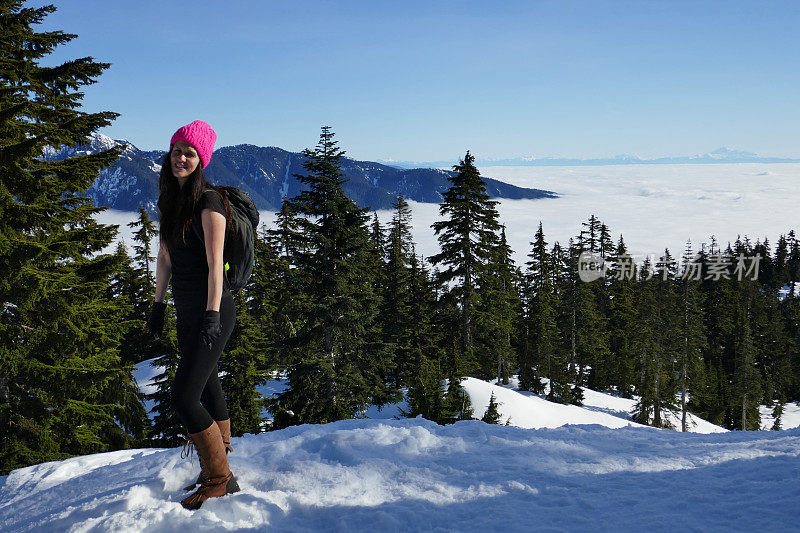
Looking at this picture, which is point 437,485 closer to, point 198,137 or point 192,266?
point 192,266

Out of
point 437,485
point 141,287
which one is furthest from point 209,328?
point 141,287

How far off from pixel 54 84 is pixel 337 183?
10.3 metres

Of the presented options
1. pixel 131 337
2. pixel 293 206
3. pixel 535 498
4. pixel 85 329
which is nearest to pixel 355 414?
pixel 293 206

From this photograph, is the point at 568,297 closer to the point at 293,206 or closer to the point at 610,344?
the point at 610,344

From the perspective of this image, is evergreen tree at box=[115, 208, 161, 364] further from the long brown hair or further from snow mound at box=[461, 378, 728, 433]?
the long brown hair

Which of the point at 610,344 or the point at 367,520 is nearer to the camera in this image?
the point at 367,520

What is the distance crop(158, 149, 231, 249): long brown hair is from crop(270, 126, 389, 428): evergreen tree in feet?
49.2

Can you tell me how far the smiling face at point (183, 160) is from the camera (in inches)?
125

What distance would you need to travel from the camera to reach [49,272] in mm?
8523

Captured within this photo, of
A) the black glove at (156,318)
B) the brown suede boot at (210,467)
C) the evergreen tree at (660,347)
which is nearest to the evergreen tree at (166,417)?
the black glove at (156,318)

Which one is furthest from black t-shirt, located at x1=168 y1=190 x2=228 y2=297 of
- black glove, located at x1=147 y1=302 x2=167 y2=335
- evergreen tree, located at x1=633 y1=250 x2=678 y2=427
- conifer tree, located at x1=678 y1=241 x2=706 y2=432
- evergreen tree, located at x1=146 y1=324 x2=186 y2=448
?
conifer tree, located at x1=678 y1=241 x2=706 y2=432

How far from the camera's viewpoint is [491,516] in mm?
3150

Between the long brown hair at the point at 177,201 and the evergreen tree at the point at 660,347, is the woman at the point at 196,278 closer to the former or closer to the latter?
the long brown hair at the point at 177,201

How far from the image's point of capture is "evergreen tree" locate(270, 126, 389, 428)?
731 inches
